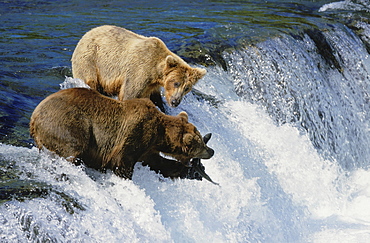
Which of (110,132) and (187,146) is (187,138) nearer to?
(187,146)

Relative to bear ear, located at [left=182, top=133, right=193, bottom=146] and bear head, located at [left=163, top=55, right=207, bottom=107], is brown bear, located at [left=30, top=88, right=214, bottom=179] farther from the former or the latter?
bear head, located at [left=163, top=55, right=207, bottom=107]

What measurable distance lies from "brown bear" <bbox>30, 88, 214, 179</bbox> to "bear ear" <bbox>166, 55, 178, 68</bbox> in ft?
3.75

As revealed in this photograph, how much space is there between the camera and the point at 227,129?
7.46 metres

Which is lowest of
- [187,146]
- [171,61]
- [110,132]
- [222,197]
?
[222,197]

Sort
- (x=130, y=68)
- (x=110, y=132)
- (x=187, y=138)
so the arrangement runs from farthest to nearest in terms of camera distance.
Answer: (x=130, y=68) → (x=187, y=138) → (x=110, y=132)

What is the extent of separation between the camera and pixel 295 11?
1413 centimetres

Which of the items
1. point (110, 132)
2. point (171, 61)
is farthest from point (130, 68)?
point (110, 132)

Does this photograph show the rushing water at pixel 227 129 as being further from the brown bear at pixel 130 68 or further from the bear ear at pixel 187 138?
the bear ear at pixel 187 138

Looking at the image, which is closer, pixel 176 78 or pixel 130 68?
pixel 176 78

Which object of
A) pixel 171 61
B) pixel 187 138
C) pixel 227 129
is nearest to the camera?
pixel 187 138

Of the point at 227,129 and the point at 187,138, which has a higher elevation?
the point at 187,138

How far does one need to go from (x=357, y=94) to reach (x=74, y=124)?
26.4 feet

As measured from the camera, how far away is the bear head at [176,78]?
20.1 feet

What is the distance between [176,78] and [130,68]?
0.57 m
